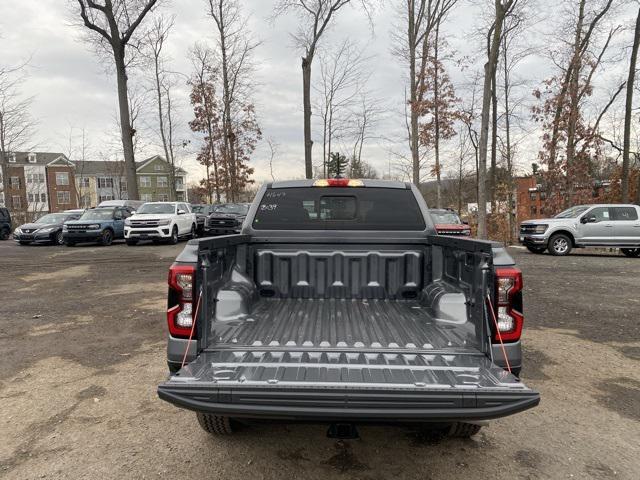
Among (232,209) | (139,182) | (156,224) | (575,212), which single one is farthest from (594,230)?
(139,182)

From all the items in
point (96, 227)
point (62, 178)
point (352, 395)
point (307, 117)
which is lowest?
point (352, 395)

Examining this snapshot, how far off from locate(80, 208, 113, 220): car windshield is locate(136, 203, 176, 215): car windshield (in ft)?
5.58

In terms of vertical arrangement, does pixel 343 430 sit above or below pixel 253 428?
above

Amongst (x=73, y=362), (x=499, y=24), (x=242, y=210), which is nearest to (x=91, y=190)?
(x=242, y=210)

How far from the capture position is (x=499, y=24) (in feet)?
54.8

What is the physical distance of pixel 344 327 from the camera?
9.93 ft

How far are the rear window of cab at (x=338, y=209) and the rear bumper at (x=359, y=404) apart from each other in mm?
1988

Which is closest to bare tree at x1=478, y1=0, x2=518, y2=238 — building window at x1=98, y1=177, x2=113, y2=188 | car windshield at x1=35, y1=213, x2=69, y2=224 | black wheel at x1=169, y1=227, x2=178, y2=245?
black wheel at x1=169, y1=227, x2=178, y2=245

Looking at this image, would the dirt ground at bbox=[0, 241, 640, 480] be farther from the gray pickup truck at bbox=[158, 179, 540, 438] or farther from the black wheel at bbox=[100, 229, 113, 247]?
the black wheel at bbox=[100, 229, 113, 247]

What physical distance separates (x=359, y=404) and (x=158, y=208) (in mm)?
18644

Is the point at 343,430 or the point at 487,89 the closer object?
the point at 343,430

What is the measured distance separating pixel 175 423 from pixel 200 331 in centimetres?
123

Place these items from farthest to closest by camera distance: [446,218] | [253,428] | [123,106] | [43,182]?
[43,182], [123,106], [446,218], [253,428]

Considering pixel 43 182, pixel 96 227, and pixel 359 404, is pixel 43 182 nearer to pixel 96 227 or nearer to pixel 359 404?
pixel 96 227
